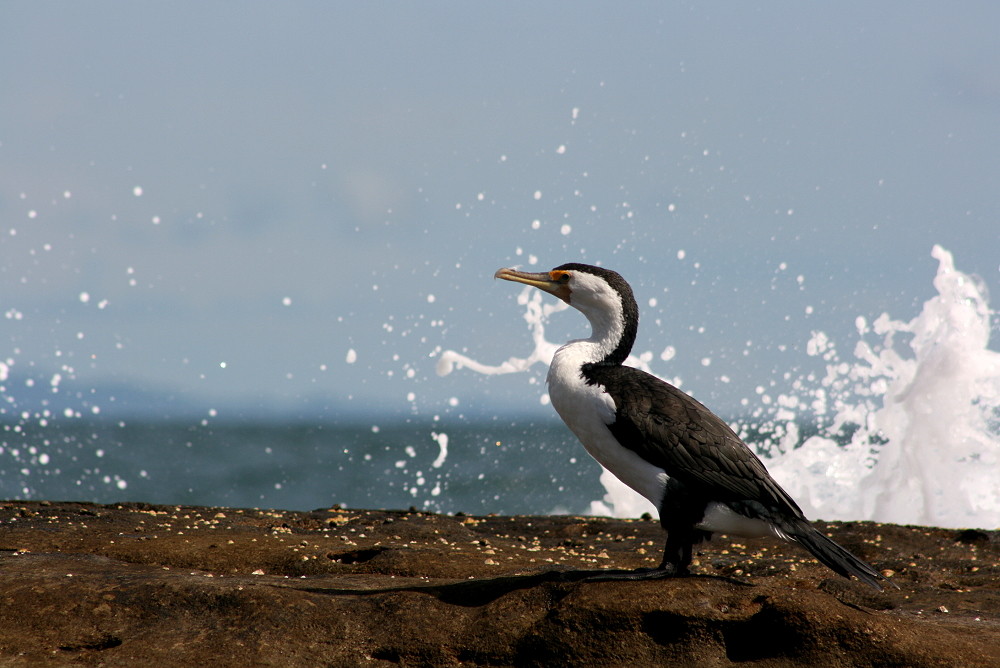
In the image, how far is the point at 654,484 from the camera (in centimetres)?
550

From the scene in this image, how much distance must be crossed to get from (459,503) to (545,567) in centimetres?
3293

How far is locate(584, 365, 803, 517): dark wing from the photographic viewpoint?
5395mm

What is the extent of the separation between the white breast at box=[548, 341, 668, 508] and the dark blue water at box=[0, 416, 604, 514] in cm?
3162

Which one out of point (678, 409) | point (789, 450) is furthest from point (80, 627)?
point (789, 450)

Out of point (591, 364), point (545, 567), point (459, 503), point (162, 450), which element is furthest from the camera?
point (162, 450)

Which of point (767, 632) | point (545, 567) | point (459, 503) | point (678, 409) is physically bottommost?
point (767, 632)

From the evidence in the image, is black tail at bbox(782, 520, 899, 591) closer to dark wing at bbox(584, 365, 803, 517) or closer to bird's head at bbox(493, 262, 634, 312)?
dark wing at bbox(584, 365, 803, 517)

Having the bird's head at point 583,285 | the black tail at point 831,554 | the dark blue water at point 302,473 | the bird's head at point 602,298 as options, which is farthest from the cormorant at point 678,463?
the dark blue water at point 302,473

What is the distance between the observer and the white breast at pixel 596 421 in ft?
18.1

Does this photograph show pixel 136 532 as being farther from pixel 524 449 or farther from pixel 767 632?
pixel 524 449

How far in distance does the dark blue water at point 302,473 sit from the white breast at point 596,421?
31.6 meters

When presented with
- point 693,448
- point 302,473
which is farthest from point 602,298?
point 302,473

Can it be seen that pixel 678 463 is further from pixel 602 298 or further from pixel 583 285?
pixel 583 285

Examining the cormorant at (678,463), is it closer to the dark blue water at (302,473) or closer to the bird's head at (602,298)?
the bird's head at (602,298)
